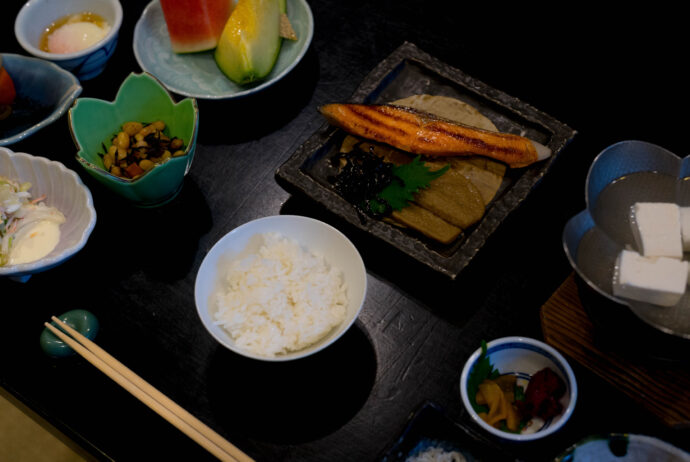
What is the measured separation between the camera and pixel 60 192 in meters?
2.05

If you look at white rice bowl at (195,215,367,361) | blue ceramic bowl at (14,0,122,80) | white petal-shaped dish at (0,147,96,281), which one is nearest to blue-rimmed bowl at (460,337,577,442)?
white rice bowl at (195,215,367,361)

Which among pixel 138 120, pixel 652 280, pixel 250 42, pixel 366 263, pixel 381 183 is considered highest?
pixel 652 280

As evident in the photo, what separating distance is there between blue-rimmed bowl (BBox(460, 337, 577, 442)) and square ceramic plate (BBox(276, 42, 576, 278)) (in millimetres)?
247

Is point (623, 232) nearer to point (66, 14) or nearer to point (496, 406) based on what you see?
point (496, 406)

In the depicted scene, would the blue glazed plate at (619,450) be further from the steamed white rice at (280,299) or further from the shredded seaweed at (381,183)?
the shredded seaweed at (381,183)

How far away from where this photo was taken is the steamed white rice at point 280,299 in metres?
1.67

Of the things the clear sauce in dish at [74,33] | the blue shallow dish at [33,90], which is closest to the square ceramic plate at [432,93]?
the blue shallow dish at [33,90]

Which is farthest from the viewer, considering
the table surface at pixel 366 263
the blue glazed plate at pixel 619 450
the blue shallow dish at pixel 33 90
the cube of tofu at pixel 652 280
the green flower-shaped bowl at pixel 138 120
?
the blue shallow dish at pixel 33 90

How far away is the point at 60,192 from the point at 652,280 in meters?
1.74

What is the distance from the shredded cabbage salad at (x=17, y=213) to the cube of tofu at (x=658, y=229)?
1.69 metres

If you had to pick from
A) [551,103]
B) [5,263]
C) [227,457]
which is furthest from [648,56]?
[5,263]

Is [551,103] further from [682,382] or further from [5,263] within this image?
[5,263]

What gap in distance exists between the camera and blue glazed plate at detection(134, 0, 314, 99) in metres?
2.36

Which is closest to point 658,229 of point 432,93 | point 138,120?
point 432,93
